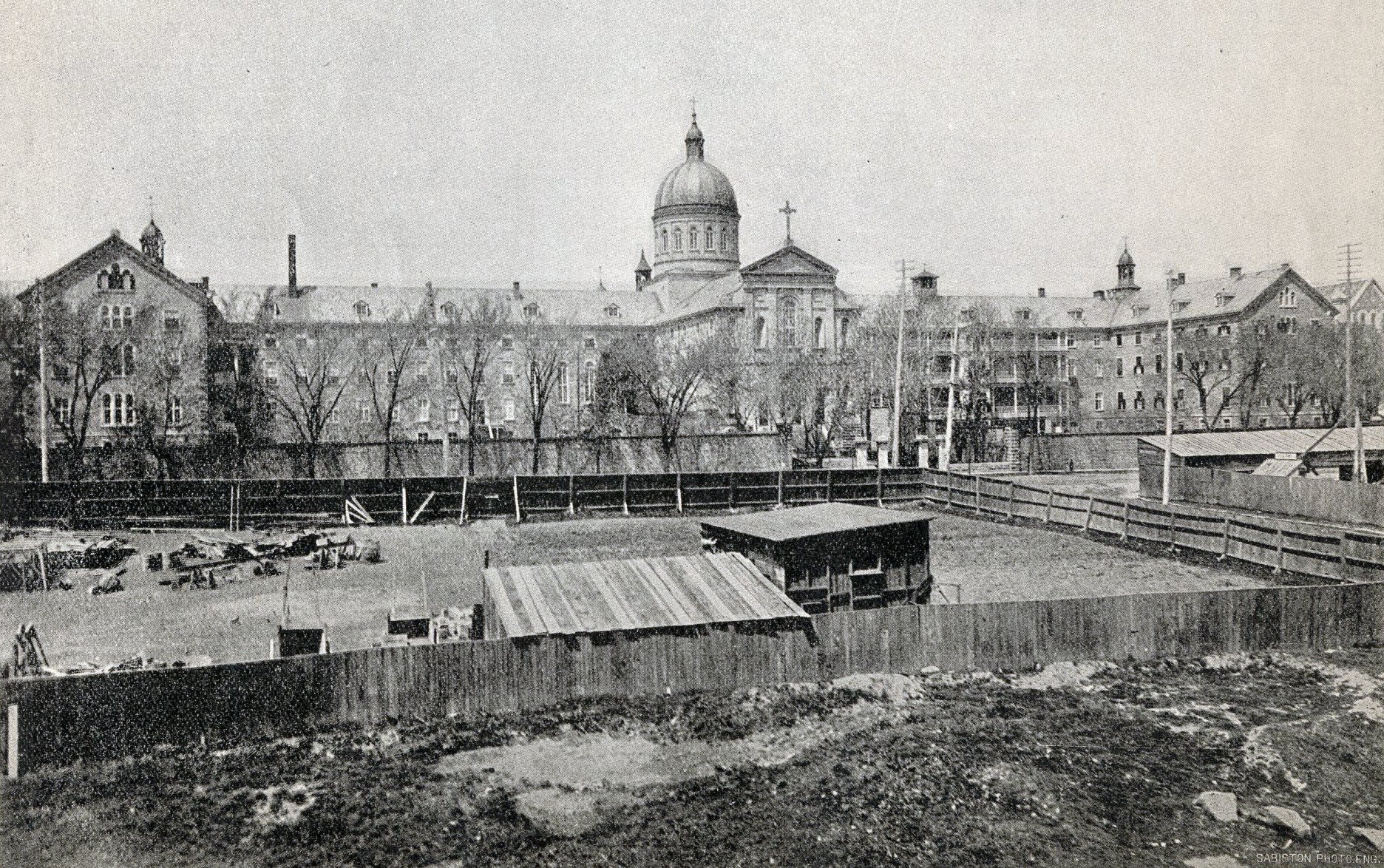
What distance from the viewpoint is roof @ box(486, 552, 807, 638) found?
1392 cm

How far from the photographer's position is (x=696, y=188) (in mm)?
80688

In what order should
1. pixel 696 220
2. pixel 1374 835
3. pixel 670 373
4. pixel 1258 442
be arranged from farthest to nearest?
pixel 696 220 → pixel 670 373 → pixel 1258 442 → pixel 1374 835

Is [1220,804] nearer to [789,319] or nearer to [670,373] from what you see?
[670,373]

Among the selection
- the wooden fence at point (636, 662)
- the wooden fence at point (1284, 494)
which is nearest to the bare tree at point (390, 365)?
the wooden fence at point (636, 662)

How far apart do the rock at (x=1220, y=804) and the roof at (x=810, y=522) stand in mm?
7532

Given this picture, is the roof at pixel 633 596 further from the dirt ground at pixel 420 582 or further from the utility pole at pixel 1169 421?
the utility pole at pixel 1169 421

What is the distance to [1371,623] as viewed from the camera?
16719mm

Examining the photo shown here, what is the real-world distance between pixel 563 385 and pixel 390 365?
44.2ft

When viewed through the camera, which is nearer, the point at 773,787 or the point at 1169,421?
the point at 773,787

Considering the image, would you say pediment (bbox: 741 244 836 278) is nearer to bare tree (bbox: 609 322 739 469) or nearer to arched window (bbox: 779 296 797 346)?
arched window (bbox: 779 296 797 346)

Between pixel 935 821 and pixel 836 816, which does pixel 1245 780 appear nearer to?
pixel 935 821

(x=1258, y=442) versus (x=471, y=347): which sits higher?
(x=471, y=347)

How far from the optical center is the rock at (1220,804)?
33.9 feet

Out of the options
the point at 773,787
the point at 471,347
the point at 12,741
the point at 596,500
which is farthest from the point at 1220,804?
the point at 471,347
